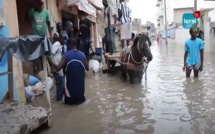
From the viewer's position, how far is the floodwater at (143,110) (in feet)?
16.9

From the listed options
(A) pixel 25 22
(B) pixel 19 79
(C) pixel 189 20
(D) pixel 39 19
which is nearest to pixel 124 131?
(B) pixel 19 79

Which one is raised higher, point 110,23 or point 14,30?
point 110,23

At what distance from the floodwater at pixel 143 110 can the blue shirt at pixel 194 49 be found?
2.38 ft

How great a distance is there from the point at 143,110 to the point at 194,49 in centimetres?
324

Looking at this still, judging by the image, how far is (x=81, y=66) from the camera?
261 inches

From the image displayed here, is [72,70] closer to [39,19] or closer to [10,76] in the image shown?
[10,76]

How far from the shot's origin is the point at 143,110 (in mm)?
6324

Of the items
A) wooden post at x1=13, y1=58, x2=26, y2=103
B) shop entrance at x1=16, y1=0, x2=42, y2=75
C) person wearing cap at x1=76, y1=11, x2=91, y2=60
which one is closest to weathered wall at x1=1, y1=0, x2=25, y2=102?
wooden post at x1=13, y1=58, x2=26, y2=103

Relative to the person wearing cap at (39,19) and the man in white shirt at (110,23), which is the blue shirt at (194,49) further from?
the man in white shirt at (110,23)

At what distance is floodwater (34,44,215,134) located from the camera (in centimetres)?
515

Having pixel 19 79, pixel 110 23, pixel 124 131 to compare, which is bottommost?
pixel 124 131

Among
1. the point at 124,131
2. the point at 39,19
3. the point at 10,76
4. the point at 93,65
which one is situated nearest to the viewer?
the point at 124,131

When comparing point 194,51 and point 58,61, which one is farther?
point 194,51

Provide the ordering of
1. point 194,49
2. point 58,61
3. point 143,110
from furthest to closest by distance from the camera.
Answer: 1. point 194,49
2. point 58,61
3. point 143,110
